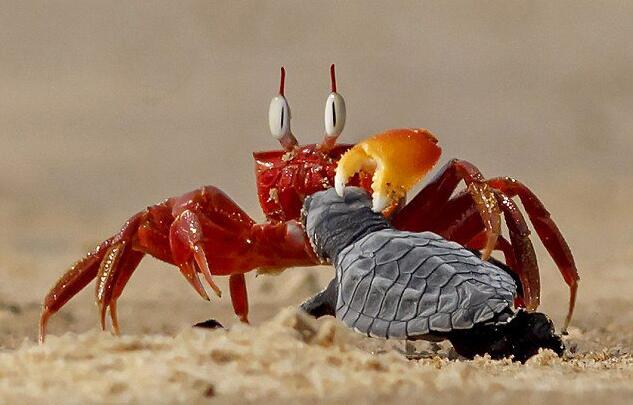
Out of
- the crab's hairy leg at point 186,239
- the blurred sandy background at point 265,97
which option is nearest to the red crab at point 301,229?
the crab's hairy leg at point 186,239

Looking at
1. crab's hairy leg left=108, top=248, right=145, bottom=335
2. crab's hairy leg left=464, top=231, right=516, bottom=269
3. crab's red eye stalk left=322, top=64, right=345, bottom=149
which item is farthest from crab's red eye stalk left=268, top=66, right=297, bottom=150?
crab's hairy leg left=464, top=231, right=516, bottom=269

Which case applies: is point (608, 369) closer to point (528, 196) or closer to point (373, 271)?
point (373, 271)

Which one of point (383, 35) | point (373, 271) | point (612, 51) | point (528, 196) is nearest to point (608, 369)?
point (373, 271)

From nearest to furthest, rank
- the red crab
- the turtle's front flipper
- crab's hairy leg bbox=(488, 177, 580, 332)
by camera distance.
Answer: the turtle's front flipper → the red crab → crab's hairy leg bbox=(488, 177, 580, 332)

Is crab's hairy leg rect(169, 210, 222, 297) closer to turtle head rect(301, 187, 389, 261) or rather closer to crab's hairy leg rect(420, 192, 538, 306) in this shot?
turtle head rect(301, 187, 389, 261)

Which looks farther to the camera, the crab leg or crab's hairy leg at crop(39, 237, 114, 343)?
crab's hairy leg at crop(39, 237, 114, 343)

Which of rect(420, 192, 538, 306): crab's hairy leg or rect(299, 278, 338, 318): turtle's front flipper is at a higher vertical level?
rect(420, 192, 538, 306): crab's hairy leg
